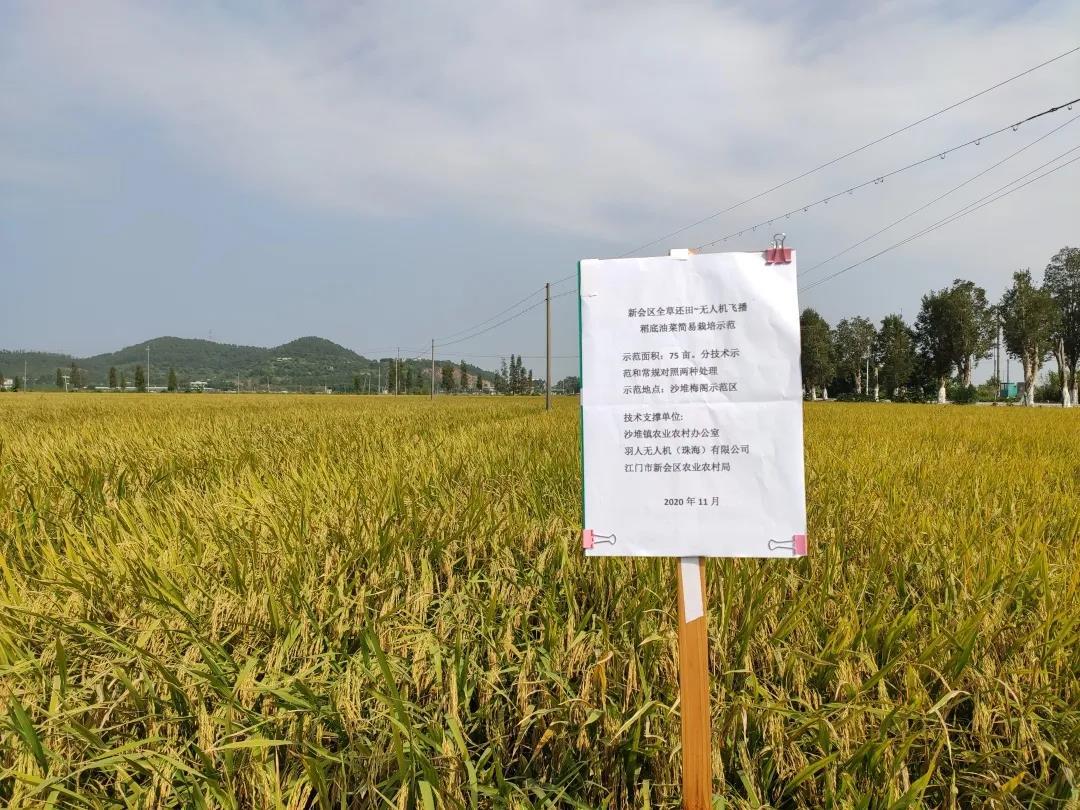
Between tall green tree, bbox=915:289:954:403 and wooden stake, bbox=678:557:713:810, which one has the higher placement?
tall green tree, bbox=915:289:954:403

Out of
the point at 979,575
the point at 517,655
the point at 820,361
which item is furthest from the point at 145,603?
the point at 820,361

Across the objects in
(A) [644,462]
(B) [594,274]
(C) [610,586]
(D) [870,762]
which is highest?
(B) [594,274]

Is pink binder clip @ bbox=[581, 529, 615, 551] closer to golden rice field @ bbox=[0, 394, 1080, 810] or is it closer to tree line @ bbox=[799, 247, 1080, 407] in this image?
golden rice field @ bbox=[0, 394, 1080, 810]

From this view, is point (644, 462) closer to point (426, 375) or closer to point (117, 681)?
point (117, 681)

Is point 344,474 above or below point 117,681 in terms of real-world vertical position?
above

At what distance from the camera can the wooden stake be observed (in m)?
1.30

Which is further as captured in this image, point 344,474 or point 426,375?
point 426,375

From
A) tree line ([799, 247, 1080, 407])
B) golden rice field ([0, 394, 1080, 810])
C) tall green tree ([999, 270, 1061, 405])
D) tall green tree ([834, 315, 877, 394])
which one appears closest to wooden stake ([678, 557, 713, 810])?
golden rice field ([0, 394, 1080, 810])

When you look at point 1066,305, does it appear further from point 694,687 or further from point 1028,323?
point 694,687

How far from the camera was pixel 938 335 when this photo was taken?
44.0 metres

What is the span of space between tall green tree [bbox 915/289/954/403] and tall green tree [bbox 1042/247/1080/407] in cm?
588

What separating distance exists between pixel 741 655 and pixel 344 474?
2972 millimetres

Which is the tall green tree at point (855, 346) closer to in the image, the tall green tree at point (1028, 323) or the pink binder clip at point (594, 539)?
the tall green tree at point (1028, 323)

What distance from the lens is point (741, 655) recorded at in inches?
71.7
